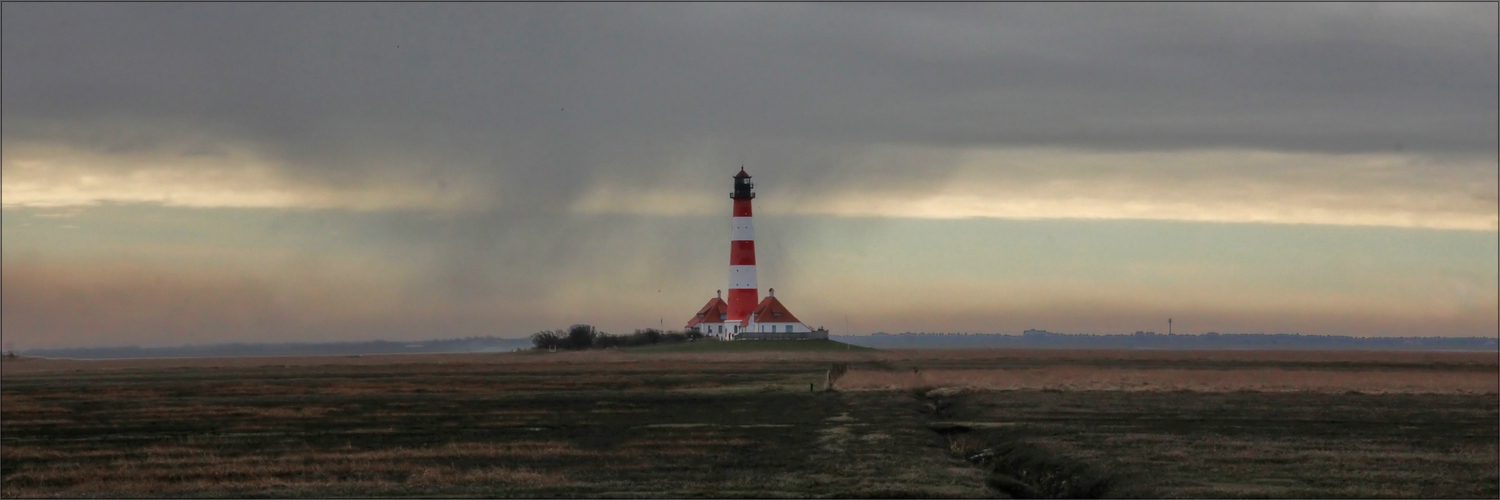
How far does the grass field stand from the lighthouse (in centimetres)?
5070

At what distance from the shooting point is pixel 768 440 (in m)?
29.7

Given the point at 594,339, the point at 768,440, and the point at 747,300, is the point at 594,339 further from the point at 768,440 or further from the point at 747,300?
the point at 768,440

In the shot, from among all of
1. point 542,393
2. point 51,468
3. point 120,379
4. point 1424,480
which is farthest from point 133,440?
point 120,379

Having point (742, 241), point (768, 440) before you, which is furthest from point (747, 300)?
point (768, 440)

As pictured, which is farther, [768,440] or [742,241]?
[742,241]

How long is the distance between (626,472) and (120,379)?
49.5 metres

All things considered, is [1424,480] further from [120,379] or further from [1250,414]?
[120,379]

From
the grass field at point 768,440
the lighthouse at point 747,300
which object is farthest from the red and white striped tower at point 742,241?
the grass field at point 768,440

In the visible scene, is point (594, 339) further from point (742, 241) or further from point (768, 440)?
point (768, 440)

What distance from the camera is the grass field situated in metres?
22.6

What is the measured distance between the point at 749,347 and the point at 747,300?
31.7 feet

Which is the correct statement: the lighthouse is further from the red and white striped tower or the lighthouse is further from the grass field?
the grass field

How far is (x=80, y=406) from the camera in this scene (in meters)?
43.7

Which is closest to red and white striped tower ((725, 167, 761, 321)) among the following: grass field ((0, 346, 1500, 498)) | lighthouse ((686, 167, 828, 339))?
lighthouse ((686, 167, 828, 339))
